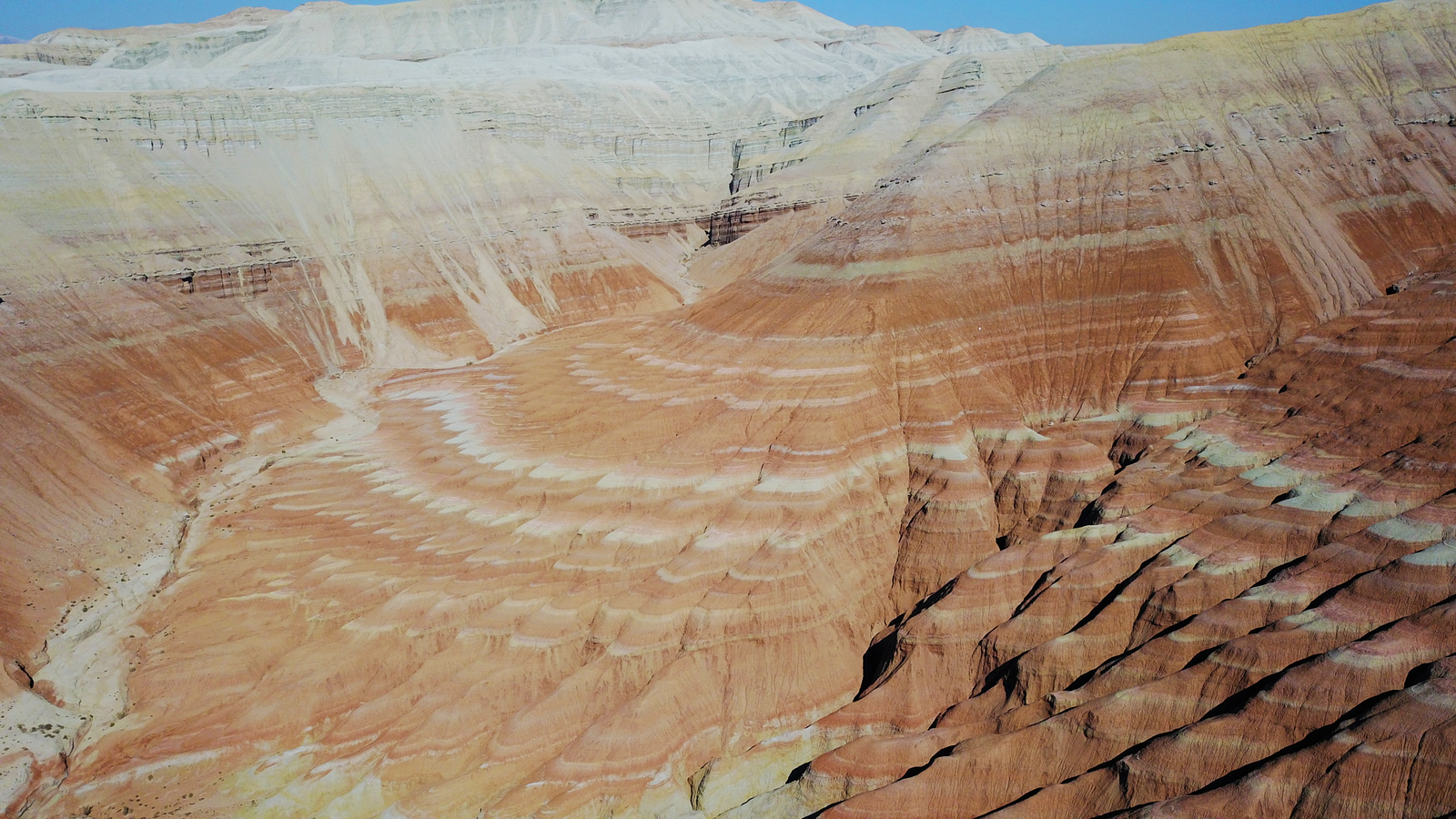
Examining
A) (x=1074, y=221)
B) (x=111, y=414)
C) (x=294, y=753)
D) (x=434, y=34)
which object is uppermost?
(x=434, y=34)

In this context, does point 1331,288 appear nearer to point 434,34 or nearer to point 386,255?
point 386,255

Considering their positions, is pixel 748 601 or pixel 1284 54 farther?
pixel 1284 54

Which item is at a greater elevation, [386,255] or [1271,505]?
[386,255]

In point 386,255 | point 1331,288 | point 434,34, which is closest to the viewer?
point 1331,288

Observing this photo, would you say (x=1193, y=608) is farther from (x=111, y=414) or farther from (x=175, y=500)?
(x=111, y=414)

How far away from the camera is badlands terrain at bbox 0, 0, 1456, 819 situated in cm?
2734

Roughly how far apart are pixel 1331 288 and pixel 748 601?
109 feet

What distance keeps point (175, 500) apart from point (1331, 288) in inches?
2419

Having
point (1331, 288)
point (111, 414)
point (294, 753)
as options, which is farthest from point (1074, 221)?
point (111, 414)

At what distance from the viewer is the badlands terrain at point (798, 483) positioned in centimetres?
2734

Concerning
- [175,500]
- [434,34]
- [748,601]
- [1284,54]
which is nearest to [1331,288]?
[1284,54]

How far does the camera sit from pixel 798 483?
134 feet

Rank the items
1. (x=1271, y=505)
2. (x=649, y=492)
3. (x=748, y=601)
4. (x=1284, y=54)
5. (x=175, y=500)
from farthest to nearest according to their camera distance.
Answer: (x=1284, y=54), (x=175, y=500), (x=649, y=492), (x=748, y=601), (x=1271, y=505)

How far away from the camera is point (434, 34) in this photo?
169m
